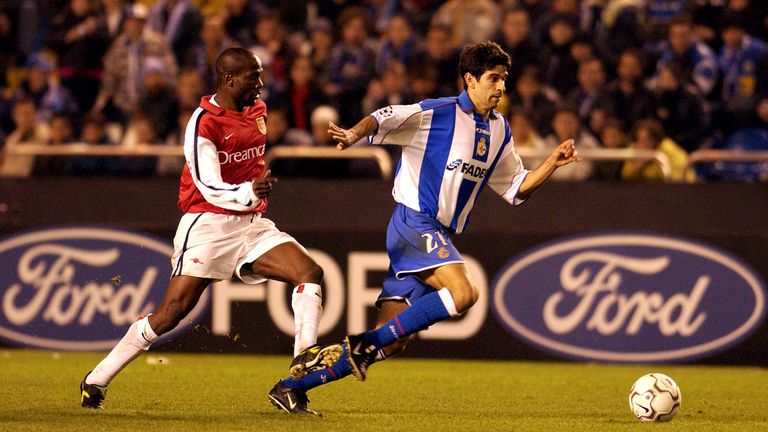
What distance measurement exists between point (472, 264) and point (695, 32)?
14.1 feet

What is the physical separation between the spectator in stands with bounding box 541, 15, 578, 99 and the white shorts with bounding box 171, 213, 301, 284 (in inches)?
259

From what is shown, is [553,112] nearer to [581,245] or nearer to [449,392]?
[581,245]

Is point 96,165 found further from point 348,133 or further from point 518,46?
point 348,133

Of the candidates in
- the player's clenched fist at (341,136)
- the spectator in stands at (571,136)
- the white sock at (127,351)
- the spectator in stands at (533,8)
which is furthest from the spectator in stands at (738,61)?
the white sock at (127,351)

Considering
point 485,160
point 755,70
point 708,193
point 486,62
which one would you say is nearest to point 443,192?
point 485,160

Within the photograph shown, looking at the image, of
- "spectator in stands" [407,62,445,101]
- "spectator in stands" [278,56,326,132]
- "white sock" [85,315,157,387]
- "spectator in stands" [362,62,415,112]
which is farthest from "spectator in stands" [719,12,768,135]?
"white sock" [85,315,157,387]

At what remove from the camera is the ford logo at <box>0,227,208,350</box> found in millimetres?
11852

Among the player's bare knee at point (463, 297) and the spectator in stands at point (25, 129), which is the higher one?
the player's bare knee at point (463, 297)

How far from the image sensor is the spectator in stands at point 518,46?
14.0m

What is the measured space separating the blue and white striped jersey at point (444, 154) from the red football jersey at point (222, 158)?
2.66 feet

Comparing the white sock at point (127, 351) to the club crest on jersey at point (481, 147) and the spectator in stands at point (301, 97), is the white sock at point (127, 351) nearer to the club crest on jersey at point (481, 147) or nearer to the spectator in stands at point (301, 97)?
the club crest on jersey at point (481, 147)

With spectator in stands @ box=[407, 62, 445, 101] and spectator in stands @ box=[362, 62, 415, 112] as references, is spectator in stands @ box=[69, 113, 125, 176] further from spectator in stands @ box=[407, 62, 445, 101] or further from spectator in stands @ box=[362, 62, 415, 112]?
spectator in stands @ box=[407, 62, 445, 101]

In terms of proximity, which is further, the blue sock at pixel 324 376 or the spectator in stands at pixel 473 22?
the spectator in stands at pixel 473 22

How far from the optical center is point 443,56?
14031 millimetres
